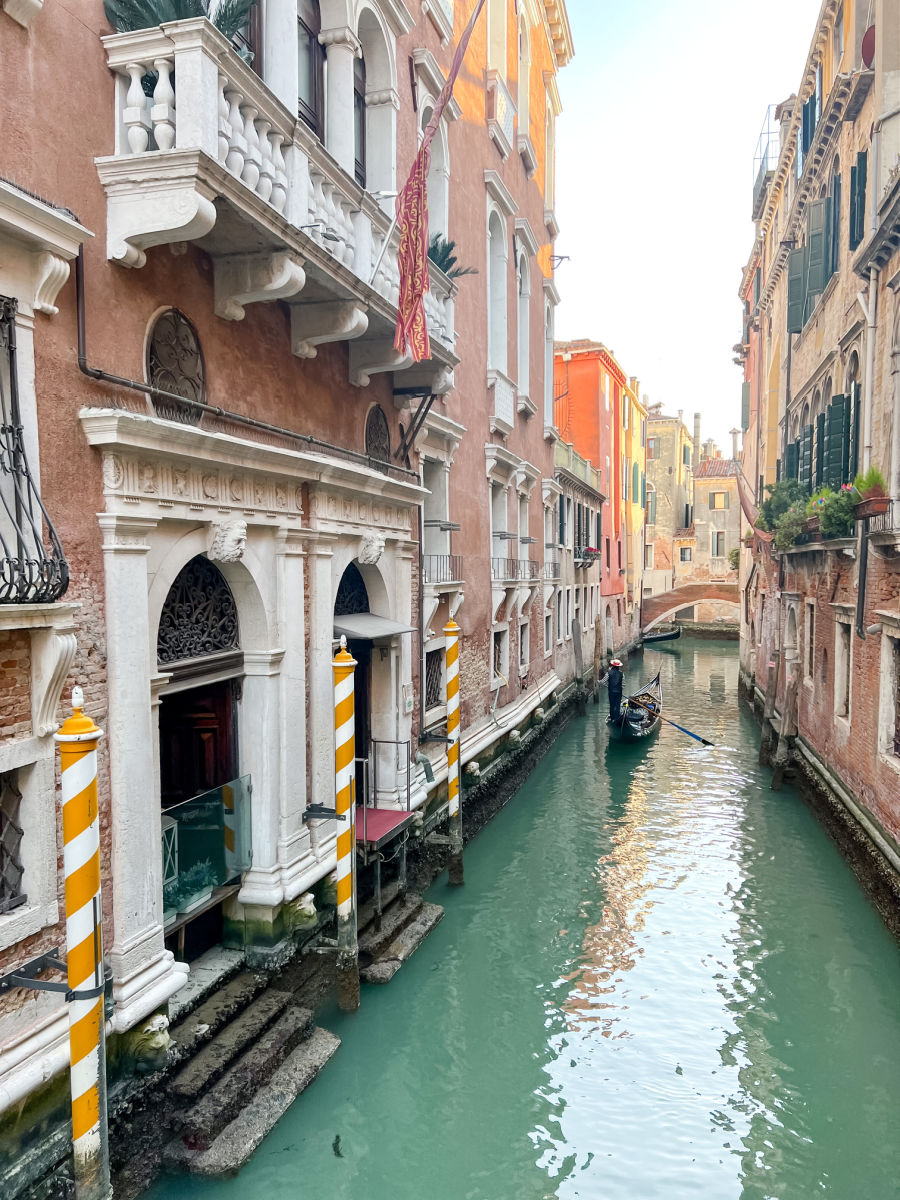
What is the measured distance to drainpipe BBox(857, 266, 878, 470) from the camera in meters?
8.59

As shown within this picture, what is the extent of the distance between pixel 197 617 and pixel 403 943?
3.20m

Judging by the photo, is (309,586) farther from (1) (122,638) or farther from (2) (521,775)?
(2) (521,775)

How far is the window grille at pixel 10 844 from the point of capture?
345cm

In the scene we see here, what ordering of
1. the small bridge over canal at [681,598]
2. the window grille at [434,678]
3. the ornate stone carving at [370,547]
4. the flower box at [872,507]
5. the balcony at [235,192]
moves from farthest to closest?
1. the small bridge over canal at [681,598]
2. the window grille at [434,678]
3. the flower box at [872,507]
4. the ornate stone carving at [370,547]
5. the balcony at [235,192]

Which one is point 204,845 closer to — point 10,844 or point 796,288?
point 10,844

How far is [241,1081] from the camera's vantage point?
4.46m

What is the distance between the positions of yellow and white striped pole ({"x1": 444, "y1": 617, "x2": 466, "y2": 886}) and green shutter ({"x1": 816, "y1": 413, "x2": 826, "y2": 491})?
5.81 meters

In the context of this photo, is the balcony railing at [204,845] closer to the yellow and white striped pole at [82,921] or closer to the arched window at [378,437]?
the yellow and white striped pole at [82,921]

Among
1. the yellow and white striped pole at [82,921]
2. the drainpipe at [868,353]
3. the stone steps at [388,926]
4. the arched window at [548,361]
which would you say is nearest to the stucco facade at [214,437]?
the yellow and white striped pole at [82,921]

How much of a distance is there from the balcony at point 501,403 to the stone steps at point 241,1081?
8113 millimetres

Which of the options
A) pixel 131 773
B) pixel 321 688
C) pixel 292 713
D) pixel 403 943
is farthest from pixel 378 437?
pixel 131 773

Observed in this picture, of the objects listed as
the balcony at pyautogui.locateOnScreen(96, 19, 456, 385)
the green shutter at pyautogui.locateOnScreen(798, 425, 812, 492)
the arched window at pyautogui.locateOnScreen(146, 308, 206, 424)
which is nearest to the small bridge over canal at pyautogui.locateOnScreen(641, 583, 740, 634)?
the green shutter at pyautogui.locateOnScreen(798, 425, 812, 492)

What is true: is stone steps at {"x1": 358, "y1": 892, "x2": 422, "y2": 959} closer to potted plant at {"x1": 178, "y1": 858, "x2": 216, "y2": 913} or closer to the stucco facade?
the stucco facade

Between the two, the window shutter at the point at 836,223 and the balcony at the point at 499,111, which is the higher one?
the balcony at the point at 499,111
